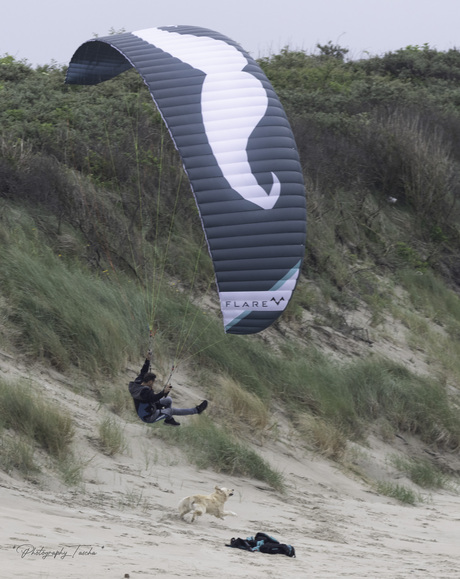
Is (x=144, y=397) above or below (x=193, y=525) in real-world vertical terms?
above

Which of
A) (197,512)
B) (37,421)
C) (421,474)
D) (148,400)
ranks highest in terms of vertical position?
(148,400)

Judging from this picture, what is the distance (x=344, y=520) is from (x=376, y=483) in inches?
73.7

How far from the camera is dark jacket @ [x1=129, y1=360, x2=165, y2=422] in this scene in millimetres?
7113

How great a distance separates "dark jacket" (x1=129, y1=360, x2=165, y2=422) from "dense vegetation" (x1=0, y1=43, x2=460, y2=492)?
70 centimetres

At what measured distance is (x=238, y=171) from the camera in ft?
24.5

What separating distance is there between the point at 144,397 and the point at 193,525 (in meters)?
1.11

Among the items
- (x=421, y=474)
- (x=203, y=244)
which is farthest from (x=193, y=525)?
(x=203, y=244)

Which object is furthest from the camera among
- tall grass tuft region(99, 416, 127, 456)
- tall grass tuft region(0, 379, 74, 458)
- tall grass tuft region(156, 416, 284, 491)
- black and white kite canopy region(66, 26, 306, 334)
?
tall grass tuft region(156, 416, 284, 491)

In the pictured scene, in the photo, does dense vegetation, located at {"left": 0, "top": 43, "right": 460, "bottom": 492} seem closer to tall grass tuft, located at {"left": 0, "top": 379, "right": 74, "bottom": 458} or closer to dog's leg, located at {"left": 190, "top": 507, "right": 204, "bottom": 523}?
tall grass tuft, located at {"left": 0, "top": 379, "right": 74, "bottom": 458}

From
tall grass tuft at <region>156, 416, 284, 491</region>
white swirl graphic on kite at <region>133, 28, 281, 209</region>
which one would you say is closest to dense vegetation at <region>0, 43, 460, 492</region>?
tall grass tuft at <region>156, 416, 284, 491</region>

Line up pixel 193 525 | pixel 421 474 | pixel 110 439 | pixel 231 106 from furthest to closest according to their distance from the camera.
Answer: pixel 421 474 → pixel 110 439 → pixel 231 106 → pixel 193 525

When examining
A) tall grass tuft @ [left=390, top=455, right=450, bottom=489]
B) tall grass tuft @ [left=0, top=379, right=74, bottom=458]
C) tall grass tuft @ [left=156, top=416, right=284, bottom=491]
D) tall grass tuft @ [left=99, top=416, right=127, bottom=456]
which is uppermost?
tall grass tuft @ [left=0, top=379, right=74, bottom=458]

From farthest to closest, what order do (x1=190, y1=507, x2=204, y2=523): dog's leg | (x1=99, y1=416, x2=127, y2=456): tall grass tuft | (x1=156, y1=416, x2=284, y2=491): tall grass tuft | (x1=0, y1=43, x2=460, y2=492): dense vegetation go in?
1. (x1=0, y1=43, x2=460, y2=492): dense vegetation
2. (x1=156, y1=416, x2=284, y2=491): tall grass tuft
3. (x1=99, y1=416, x2=127, y2=456): tall grass tuft
4. (x1=190, y1=507, x2=204, y2=523): dog's leg

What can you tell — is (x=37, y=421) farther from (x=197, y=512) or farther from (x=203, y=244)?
(x=203, y=244)
